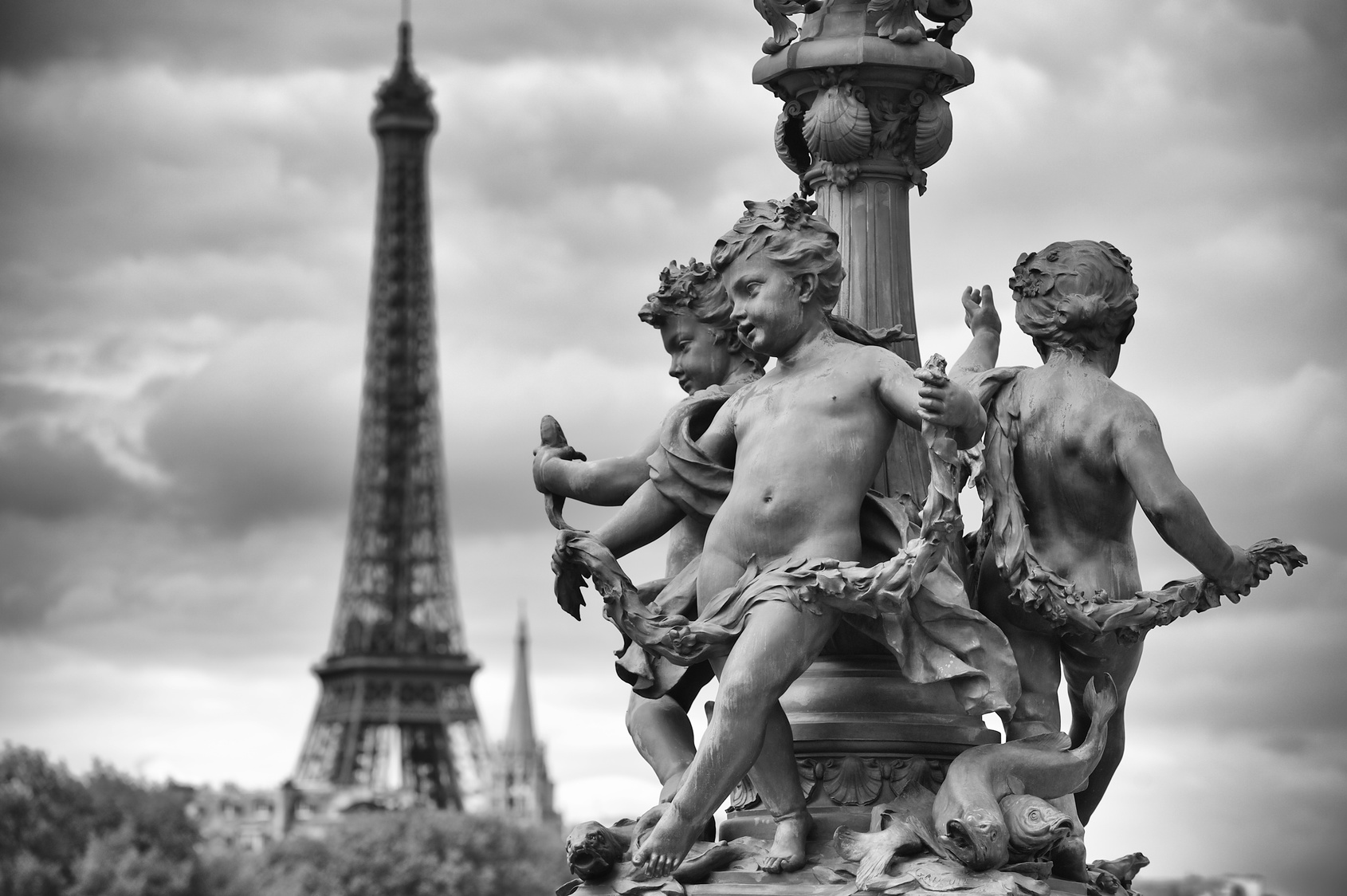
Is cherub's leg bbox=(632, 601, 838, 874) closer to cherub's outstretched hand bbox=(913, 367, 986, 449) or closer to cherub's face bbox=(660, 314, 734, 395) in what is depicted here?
cherub's outstretched hand bbox=(913, 367, 986, 449)

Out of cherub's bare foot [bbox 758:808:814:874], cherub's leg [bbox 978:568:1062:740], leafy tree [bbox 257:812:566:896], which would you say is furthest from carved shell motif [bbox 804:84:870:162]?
leafy tree [bbox 257:812:566:896]

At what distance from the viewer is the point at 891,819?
42.0 ft

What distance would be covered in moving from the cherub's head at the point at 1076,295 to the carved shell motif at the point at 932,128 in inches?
49.5

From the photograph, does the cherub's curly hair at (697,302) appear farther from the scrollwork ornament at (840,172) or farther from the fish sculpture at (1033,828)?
the fish sculpture at (1033,828)

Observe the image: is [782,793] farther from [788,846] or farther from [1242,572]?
[1242,572]

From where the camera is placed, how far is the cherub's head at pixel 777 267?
13094 mm

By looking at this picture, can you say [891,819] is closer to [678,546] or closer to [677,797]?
[677,797]

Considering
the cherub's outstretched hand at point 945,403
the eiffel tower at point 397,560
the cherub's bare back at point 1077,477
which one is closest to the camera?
the cherub's outstretched hand at point 945,403

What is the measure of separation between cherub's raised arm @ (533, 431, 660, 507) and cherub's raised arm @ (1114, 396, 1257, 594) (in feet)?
7.42

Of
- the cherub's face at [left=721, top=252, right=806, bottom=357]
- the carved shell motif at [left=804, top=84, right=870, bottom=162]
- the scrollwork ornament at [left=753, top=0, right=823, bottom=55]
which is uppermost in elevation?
the scrollwork ornament at [left=753, top=0, right=823, bottom=55]

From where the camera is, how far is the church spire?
14912 centimetres

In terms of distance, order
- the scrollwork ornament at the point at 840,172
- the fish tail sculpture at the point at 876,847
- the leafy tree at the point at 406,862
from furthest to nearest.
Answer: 1. the leafy tree at the point at 406,862
2. the scrollwork ornament at the point at 840,172
3. the fish tail sculpture at the point at 876,847

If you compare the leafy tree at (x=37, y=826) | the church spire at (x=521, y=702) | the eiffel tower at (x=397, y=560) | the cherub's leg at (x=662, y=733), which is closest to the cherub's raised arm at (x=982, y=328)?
the cherub's leg at (x=662, y=733)

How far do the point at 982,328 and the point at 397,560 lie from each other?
90.6m
